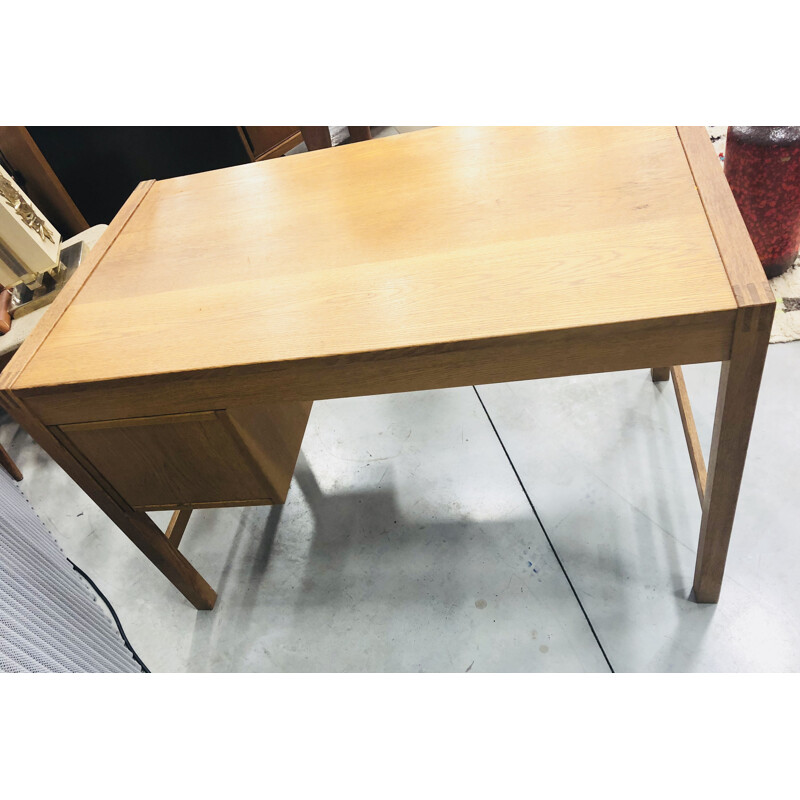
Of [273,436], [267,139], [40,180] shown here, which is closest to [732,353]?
[273,436]

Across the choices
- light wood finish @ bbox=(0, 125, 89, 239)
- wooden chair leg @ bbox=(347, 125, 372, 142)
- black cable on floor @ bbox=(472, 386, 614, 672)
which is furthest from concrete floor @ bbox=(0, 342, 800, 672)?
wooden chair leg @ bbox=(347, 125, 372, 142)

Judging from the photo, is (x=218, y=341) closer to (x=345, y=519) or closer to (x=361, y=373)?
(x=361, y=373)

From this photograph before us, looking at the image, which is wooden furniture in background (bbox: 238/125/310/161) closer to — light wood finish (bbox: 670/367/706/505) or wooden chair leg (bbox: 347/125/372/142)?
wooden chair leg (bbox: 347/125/372/142)

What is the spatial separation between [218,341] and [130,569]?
953 millimetres

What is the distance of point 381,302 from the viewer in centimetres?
101

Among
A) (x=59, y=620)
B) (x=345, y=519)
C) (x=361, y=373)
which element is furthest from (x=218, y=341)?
(x=345, y=519)

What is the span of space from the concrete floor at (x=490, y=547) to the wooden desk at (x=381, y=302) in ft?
0.53

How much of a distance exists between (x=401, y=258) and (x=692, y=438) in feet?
2.62

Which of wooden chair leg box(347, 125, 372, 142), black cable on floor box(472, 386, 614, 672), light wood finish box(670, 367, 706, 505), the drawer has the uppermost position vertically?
the drawer

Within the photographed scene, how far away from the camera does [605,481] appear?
1559 mm

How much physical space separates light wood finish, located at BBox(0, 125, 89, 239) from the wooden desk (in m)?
1.14

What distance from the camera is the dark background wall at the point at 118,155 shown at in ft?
7.52

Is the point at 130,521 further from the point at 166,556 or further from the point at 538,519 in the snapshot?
the point at 538,519

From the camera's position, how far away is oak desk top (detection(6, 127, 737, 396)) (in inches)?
36.6
